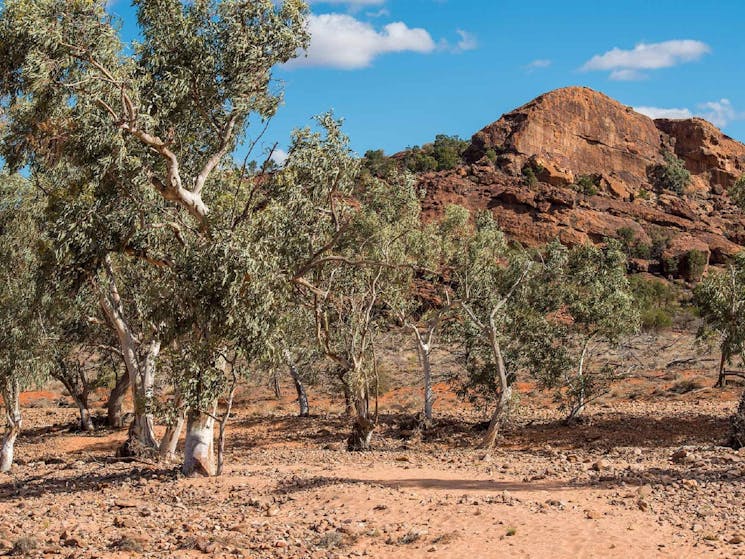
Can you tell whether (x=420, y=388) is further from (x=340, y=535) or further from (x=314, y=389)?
(x=340, y=535)

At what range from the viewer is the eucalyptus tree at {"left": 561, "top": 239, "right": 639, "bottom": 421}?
21.8 m

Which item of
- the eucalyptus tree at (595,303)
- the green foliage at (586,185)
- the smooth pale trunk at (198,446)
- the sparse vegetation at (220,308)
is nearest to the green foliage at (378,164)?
the green foliage at (586,185)

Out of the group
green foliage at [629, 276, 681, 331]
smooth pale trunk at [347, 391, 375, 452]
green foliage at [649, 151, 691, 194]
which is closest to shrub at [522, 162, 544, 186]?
green foliage at [629, 276, 681, 331]

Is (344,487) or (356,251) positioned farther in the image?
(356,251)

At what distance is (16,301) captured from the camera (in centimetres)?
1725

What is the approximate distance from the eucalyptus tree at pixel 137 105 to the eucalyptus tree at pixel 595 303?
37.6 ft

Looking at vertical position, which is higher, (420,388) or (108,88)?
(108,88)

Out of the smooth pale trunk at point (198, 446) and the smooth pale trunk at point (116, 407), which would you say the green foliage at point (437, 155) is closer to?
the smooth pale trunk at point (116, 407)

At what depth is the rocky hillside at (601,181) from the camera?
7069cm

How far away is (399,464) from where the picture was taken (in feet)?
48.4

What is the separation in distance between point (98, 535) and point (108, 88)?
685 cm

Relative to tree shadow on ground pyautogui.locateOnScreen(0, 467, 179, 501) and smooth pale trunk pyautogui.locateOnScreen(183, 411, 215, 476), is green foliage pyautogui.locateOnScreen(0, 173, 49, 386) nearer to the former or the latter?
tree shadow on ground pyautogui.locateOnScreen(0, 467, 179, 501)

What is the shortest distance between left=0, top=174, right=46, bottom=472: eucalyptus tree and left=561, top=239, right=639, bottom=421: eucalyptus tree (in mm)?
13734

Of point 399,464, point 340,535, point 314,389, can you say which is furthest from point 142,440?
point 314,389
